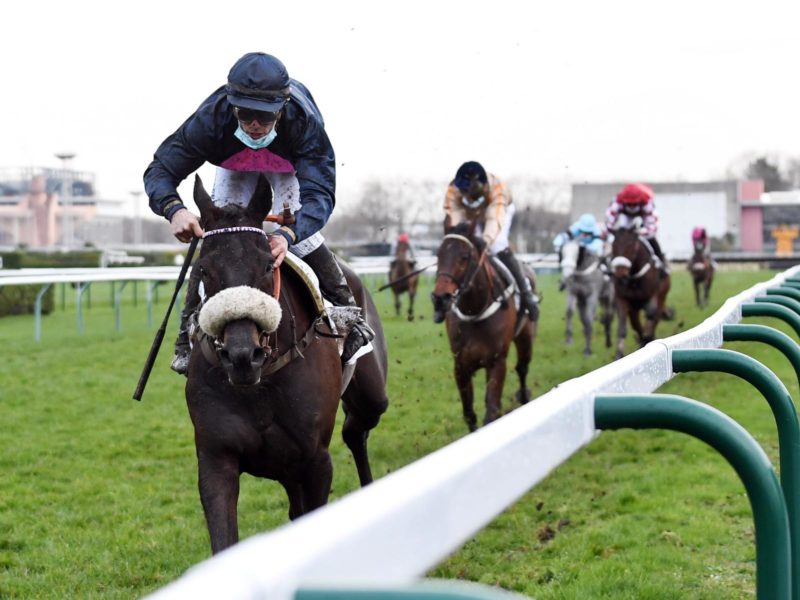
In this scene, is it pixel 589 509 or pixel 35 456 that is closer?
pixel 589 509

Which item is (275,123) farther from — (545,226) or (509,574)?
(545,226)

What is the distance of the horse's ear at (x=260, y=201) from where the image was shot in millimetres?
3977

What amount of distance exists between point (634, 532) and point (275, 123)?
9.04ft

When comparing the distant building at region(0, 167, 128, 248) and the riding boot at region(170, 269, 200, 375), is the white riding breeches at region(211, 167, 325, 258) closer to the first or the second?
the riding boot at region(170, 269, 200, 375)

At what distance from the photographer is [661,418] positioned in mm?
1897

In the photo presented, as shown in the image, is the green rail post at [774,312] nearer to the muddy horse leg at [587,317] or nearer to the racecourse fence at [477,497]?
the racecourse fence at [477,497]

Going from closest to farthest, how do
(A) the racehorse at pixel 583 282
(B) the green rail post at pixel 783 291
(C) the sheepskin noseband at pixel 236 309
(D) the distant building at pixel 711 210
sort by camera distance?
1. (C) the sheepskin noseband at pixel 236 309
2. (B) the green rail post at pixel 783 291
3. (A) the racehorse at pixel 583 282
4. (D) the distant building at pixel 711 210

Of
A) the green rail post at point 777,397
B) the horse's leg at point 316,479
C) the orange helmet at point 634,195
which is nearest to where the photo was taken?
the green rail post at point 777,397

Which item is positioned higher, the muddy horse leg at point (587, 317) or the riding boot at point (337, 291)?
the riding boot at point (337, 291)

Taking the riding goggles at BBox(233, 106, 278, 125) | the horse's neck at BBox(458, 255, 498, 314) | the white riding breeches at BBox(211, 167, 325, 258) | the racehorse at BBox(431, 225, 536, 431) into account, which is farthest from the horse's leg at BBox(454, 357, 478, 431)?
the riding goggles at BBox(233, 106, 278, 125)

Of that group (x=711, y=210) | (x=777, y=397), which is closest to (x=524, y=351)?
(x=777, y=397)

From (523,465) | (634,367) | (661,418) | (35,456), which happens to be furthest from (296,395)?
(35,456)

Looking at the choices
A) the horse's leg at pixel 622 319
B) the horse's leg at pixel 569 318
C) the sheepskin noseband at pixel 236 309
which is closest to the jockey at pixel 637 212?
the horse's leg at pixel 622 319

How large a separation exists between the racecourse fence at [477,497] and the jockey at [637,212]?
37.8 feet
